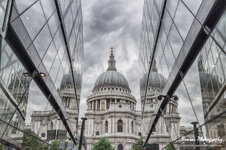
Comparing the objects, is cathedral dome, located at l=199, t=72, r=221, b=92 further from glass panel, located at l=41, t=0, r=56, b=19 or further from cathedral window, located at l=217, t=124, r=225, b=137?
glass panel, located at l=41, t=0, r=56, b=19

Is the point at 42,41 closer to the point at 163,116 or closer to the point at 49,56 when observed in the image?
the point at 49,56

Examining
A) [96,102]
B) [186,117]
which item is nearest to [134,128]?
[96,102]

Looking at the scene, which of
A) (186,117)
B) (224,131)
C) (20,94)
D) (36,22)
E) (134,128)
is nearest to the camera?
(224,131)

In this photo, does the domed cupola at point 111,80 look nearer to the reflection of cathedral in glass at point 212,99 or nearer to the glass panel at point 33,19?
the glass panel at point 33,19

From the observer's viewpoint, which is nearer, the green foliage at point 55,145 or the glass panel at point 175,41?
the glass panel at point 175,41

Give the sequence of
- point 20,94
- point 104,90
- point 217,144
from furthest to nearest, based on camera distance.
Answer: point 104,90 < point 20,94 < point 217,144

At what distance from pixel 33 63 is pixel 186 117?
6121 millimetres

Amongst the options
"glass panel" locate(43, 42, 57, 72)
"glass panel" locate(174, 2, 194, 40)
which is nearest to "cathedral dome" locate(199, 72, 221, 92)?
"glass panel" locate(174, 2, 194, 40)

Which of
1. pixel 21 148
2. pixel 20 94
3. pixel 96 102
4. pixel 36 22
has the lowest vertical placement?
pixel 21 148

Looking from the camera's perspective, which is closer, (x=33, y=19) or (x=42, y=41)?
(x=33, y=19)

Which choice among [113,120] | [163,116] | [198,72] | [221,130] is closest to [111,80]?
[113,120]

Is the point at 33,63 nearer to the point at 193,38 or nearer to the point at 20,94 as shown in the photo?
the point at 20,94

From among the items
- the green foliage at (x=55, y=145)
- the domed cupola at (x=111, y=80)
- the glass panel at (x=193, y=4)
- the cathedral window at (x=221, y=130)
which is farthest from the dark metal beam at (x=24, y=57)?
the domed cupola at (x=111, y=80)

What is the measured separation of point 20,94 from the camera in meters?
7.32
